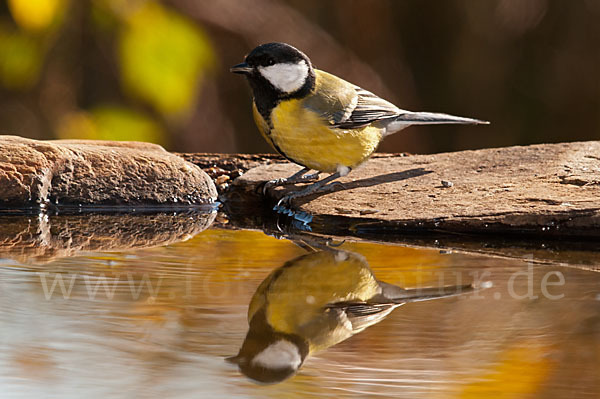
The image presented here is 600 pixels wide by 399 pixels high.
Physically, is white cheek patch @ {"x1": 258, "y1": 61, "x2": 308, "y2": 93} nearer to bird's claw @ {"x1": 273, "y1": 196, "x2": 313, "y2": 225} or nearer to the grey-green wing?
the grey-green wing

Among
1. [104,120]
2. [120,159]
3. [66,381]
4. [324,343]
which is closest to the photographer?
[66,381]

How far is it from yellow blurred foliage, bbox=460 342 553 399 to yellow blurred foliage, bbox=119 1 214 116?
2.45 meters

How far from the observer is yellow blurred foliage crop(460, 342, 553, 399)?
3.10 feet

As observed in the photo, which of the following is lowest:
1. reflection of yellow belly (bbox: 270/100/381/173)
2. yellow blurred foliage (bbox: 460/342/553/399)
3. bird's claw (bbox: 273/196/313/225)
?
yellow blurred foliage (bbox: 460/342/553/399)

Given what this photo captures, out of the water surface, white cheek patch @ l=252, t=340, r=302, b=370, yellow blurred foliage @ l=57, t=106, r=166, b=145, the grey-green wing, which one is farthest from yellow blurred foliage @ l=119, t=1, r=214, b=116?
white cheek patch @ l=252, t=340, r=302, b=370

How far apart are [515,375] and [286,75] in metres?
1.73

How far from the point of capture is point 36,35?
3516 millimetres

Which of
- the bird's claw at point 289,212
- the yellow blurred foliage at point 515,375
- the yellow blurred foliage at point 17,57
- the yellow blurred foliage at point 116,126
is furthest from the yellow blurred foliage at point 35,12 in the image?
the yellow blurred foliage at point 515,375

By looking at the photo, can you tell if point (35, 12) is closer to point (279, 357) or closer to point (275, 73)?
point (275, 73)

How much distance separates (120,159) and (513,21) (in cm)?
276

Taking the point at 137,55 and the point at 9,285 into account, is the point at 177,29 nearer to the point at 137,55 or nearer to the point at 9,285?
the point at 137,55

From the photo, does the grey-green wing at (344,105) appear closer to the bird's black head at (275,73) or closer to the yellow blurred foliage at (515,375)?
the bird's black head at (275,73)

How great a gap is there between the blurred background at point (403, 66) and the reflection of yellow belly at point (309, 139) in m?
1.43

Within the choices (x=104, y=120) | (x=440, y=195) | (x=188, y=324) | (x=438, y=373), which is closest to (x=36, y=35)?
(x=104, y=120)
